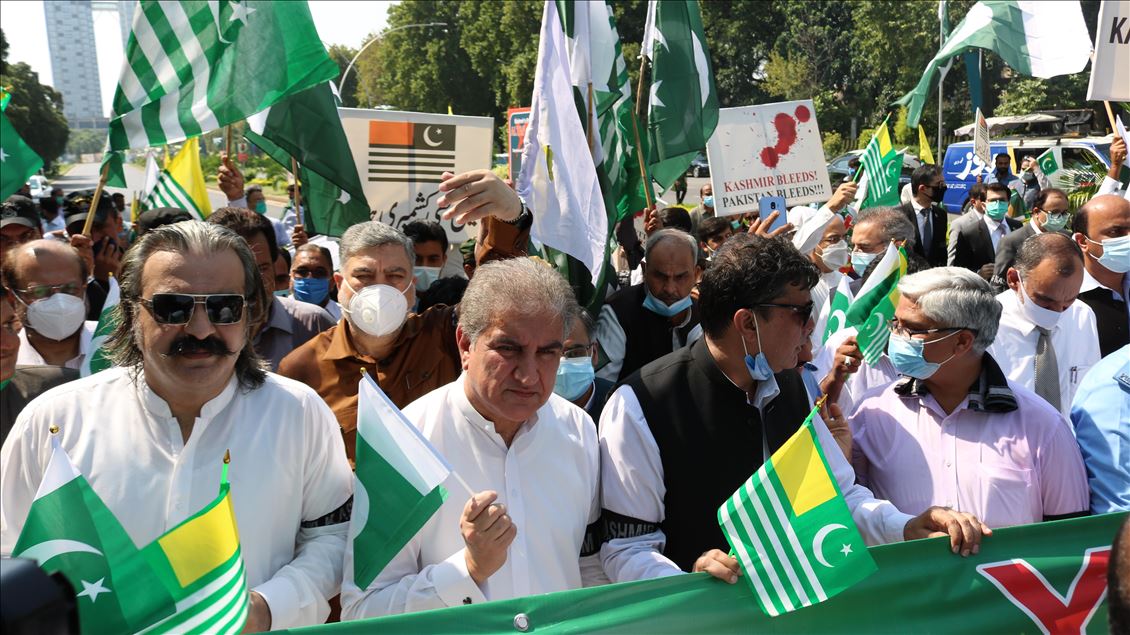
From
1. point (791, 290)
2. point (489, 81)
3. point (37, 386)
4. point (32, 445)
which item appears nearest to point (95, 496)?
→ point (32, 445)

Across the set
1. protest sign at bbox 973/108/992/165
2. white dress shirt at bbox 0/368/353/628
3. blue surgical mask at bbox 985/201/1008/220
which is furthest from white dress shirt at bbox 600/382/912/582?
protest sign at bbox 973/108/992/165

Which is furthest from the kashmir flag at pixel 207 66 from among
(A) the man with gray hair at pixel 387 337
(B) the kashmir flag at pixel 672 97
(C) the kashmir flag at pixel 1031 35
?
(C) the kashmir flag at pixel 1031 35

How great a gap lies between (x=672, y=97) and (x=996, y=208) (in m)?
5.23

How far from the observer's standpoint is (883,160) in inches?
357

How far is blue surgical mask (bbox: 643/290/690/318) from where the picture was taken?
17.4 ft

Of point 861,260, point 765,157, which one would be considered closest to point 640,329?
point 861,260

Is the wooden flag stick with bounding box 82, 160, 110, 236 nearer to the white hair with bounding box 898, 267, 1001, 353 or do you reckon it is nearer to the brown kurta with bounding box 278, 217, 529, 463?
the brown kurta with bounding box 278, 217, 529, 463

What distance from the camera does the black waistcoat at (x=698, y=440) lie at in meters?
3.05

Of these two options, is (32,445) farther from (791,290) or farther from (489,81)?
(489,81)

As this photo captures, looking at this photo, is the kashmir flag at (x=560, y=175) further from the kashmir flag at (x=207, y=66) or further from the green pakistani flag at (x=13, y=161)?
the green pakistani flag at (x=13, y=161)

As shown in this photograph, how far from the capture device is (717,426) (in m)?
3.09

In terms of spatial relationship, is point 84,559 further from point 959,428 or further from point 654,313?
point 654,313

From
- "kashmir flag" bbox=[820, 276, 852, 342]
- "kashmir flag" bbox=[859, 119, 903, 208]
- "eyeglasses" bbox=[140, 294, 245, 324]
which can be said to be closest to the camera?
"eyeglasses" bbox=[140, 294, 245, 324]

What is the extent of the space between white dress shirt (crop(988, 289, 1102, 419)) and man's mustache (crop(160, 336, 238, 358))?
3.62 metres
